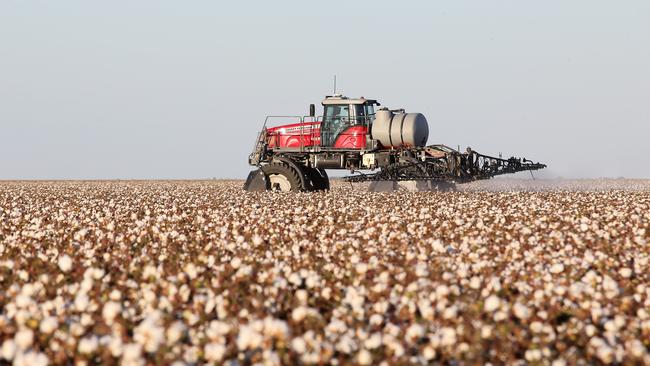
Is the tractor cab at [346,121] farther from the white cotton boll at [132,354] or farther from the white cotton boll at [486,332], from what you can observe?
the white cotton boll at [132,354]

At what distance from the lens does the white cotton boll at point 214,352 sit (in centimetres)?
594

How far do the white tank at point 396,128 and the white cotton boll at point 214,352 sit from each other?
26083mm

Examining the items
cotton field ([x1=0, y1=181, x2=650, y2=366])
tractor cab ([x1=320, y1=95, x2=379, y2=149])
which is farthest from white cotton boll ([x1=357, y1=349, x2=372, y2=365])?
tractor cab ([x1=320, y1=95, x2=379, y2=149])

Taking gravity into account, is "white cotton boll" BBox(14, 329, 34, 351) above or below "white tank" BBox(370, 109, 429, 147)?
below

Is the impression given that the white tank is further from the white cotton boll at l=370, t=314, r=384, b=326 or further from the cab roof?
the white cotton boll at l=370, t=314, r=384, b=326

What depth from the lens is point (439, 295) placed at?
8.11 m

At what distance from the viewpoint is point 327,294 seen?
27.7ft

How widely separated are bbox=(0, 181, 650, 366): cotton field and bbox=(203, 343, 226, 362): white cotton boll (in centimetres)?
1

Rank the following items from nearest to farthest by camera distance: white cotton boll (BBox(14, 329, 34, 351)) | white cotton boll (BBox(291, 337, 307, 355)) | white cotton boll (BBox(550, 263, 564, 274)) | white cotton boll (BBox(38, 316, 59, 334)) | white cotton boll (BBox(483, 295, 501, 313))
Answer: white cotton boll (BBox(291, 337, 307, 355)), white cotton boll (BBox(14, 329, 34, 351)), white cotton boll (BBox(38, 316, 59, 334)), white cotton boll (BBox(483, 295, 501, 313)), white cotton boll (BBox(550, 263, 564, 274))

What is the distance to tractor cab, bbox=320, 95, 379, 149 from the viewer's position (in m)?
32.0

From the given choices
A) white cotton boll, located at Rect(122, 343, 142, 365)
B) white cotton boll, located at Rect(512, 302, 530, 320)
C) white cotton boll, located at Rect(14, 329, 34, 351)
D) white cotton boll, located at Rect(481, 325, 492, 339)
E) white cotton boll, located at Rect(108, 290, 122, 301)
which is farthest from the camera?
white cotton boll, located at Rect(108, 290, 122, 301)

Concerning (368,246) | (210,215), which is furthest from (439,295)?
(210,215)

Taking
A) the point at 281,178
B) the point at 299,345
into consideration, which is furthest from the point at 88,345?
the point at 281,178

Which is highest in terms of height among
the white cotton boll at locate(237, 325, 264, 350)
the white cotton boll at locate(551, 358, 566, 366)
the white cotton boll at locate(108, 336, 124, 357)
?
the white cotton boll at locate(237, 325, 264, 350)
